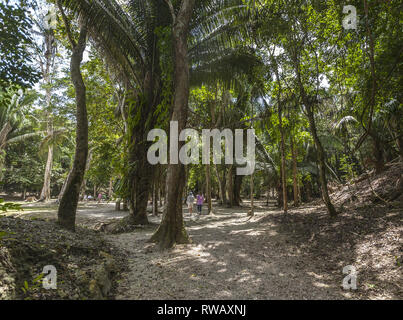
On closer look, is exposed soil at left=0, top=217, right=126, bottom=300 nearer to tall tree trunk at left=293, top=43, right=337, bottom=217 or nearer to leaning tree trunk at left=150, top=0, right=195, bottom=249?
leaning tree trunk at left=150, top=0, right=195, bottom=249

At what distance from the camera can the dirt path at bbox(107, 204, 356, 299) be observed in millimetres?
3893

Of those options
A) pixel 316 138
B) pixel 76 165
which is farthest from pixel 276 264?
pixel 76 165

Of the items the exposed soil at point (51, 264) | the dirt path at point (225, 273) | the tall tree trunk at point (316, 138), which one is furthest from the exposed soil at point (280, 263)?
the tall tree trunk at point (316, 138)

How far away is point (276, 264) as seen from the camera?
5.41 metres

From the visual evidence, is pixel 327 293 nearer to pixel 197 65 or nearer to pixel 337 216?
pixel 337 216

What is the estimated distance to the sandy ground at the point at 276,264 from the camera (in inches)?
154

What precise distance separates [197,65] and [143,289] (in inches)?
380

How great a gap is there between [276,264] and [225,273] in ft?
4.61

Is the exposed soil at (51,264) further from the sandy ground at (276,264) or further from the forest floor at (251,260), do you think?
the sandy ground at (276,264)

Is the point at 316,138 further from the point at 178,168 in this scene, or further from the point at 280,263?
the point at 178,168
